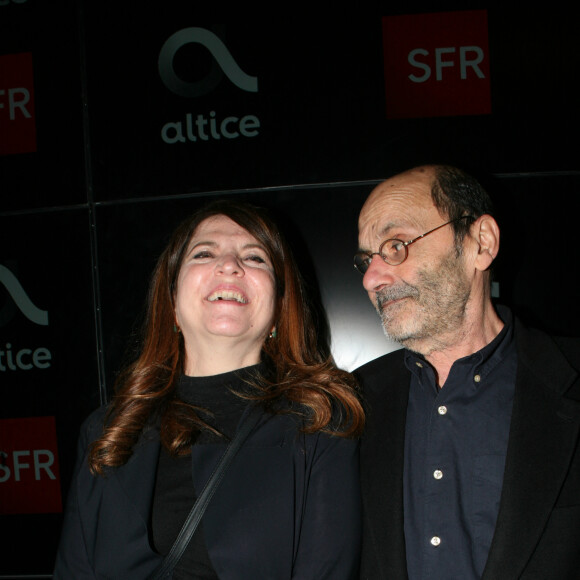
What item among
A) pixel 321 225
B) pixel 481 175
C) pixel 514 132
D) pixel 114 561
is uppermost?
pixel 514 132

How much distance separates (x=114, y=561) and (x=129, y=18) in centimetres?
226

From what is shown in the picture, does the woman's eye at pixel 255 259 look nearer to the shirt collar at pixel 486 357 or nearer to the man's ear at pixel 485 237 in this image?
the shirt collar at pixel 486 357

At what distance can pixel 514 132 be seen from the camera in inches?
93.5

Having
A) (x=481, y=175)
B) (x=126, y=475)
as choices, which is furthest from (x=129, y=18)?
(x=126, y=475)

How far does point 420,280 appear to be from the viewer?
5.83 feet

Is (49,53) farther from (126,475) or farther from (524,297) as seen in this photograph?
(524,297)

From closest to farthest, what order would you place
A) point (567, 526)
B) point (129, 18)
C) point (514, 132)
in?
point (567, 526)
point (514, 132)
point (129, 18)

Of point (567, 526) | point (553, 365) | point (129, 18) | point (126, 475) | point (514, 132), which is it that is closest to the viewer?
point (567, 526)

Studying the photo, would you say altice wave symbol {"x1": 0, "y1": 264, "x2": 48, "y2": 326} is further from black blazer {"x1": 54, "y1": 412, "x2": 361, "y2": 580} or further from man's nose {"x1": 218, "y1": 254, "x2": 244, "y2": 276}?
man's nose {"x1": 218, "y1": 254, "x2": 244, "y2": 276}

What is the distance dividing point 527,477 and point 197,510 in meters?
0.95

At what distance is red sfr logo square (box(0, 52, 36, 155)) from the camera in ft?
8.61

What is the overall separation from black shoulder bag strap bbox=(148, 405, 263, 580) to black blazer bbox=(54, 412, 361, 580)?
2cm

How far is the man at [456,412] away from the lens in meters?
1.44

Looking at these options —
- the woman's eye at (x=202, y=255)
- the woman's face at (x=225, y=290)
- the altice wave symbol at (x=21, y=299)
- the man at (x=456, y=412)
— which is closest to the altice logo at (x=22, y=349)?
the altice wave symbol at (x=21, y=299)
